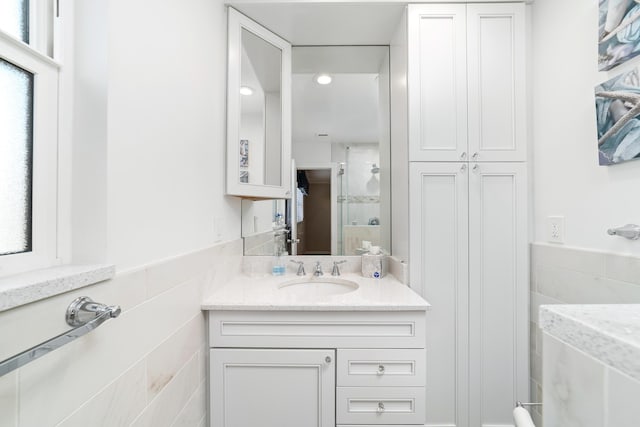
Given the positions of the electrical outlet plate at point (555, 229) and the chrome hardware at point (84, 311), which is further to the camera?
the electrical outlet plate at point (555, 229)

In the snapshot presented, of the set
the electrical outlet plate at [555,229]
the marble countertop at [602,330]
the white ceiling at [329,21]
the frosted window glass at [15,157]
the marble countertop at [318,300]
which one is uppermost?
the white ceiling at [329,21]

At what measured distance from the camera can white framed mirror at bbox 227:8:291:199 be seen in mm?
1378

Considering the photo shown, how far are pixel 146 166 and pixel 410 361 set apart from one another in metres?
1.16

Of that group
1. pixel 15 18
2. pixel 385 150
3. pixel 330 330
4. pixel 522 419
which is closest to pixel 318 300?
pixel 330 330

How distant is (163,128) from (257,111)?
2.35 feet

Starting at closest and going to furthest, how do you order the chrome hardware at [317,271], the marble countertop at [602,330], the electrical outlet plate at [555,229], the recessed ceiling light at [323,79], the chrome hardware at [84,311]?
the marble countertop at [602,330] → the chrome hardware at [84,311] → the electrical outlet plate at [555,229] → the chrome hardware at [317,271] → the recessed ceiling light at [323,79]

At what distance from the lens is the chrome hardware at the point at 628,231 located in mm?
887

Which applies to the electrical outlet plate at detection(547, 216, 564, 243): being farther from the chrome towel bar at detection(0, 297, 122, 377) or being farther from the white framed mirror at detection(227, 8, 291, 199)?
the chrome towel bar at detection(0, 297, 122, 377)

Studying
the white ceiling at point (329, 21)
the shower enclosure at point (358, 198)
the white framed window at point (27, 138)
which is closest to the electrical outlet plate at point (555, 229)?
the shower enclosure at point (358, 198)

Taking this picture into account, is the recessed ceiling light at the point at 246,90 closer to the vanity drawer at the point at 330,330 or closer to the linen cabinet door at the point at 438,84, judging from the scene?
the linen cabinet door at the point at 438,84

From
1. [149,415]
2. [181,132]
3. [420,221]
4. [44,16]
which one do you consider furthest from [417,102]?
[149,415]

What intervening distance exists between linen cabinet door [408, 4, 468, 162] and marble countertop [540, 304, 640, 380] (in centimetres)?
101

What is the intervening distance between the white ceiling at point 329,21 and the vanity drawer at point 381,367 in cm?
162

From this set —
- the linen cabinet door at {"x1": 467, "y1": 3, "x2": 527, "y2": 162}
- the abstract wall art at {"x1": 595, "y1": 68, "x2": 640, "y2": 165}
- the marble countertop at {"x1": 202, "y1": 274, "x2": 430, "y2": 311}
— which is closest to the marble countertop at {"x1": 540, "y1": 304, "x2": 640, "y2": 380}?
the marble countertop at {"x1": 202, "y1": 274, "x2": 430, "y2": 311}
